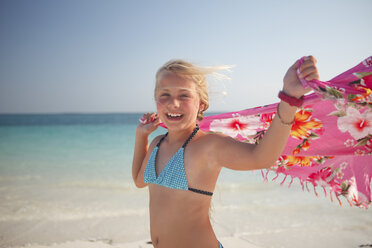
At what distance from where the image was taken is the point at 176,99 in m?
1.69

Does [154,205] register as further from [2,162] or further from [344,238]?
[2,162]

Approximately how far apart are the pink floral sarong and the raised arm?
0.28 metres

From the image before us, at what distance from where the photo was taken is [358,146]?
1.74m

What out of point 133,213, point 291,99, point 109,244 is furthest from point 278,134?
point 133,213

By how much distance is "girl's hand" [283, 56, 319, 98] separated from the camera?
1129 mm

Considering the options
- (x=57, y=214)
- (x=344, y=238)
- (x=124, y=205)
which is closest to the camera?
(x=344, y=238)

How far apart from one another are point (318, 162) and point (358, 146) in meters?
0.29

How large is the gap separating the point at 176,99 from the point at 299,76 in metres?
0.75

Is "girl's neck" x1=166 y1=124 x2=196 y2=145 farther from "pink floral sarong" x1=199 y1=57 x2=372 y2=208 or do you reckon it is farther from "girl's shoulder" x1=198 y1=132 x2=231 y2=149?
"pink floral sarong" x1=199 y1=57 x2=372 y2=208

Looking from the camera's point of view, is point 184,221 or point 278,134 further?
point 184,221

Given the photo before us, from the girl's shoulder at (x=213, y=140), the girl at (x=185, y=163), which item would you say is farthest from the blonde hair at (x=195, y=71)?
the girl's shoulder at (x=213, y=140)

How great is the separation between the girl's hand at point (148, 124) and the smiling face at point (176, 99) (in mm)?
514

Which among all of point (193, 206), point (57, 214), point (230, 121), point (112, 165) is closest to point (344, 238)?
point (230, 121)

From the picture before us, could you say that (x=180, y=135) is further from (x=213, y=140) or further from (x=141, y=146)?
(x=141, y=146)
